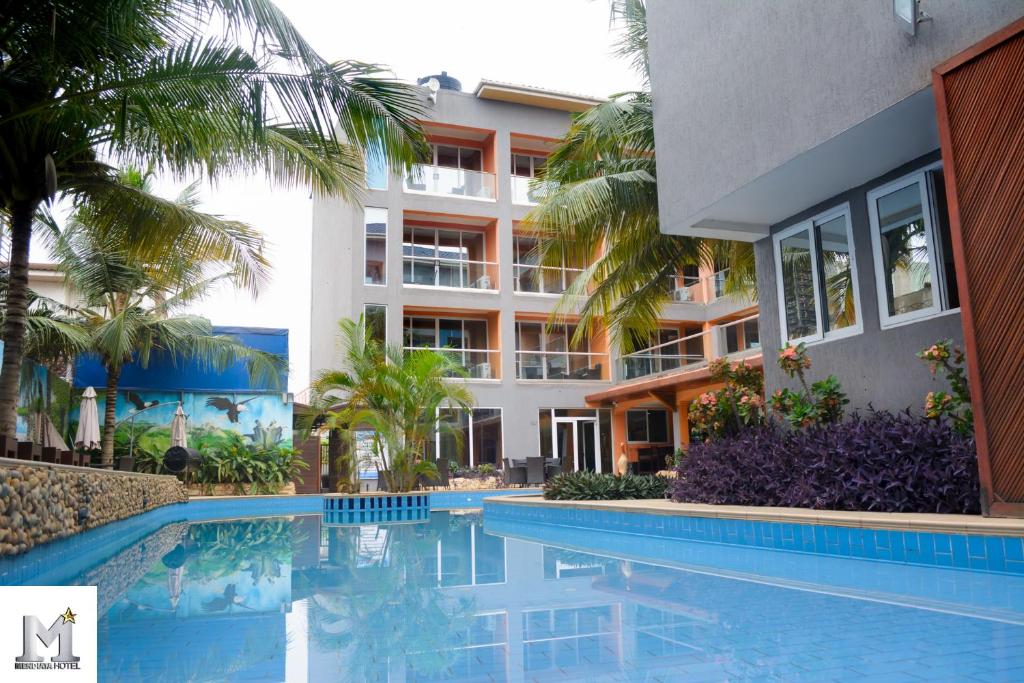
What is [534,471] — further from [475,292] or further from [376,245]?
[376,245]

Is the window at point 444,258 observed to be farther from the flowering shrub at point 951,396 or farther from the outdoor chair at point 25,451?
the flowering shrub at point 951,396

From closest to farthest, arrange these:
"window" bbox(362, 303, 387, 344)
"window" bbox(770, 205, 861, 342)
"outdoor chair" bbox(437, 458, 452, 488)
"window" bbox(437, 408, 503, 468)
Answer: "window" bbox(770, 205, 861, 342) → "outdoor chair" bbox(437, 458, 452, 488) → "window" bbox(362, 303, 387, 344) → "window" bbox(437, 408, 503, 468)

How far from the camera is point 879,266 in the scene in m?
7.35

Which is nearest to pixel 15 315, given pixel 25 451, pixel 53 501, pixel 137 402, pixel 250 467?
pixel 25 451

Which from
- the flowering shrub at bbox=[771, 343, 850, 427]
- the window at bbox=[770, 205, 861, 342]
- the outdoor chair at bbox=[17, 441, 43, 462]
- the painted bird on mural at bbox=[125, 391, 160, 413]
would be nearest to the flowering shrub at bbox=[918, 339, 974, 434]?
the flowering shrub at bbox=[771, 343, 850, 427]

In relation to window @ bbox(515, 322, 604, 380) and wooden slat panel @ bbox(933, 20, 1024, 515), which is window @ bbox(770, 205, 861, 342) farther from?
window @ bbox(515, 322, 604, 380)

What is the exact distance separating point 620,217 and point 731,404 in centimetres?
303

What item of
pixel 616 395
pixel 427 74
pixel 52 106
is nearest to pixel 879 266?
pixel 52 106

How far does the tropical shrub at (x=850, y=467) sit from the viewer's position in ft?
18.8

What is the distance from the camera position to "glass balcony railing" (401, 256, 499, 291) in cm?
2070

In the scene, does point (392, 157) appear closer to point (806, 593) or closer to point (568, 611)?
point (568, 611)

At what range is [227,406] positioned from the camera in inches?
727

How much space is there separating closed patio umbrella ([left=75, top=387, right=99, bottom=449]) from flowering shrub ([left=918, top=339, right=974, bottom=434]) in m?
13.0

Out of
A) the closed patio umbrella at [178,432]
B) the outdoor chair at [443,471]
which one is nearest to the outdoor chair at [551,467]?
the outdoor chair at [443,471]
